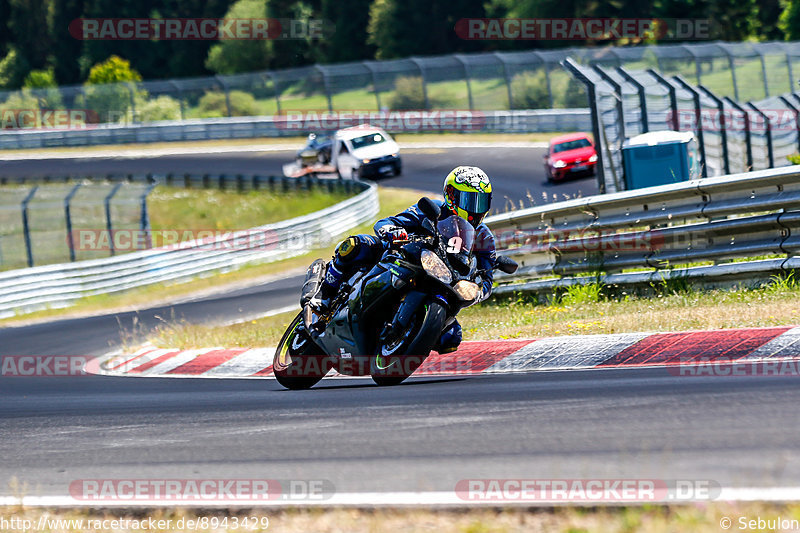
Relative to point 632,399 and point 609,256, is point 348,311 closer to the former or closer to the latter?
point 632,399

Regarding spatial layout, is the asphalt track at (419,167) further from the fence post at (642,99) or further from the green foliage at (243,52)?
the green foliage at (243,52)

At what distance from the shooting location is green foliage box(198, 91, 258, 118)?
166ft

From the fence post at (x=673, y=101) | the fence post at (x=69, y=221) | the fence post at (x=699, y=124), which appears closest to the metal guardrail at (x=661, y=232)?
the fence post at (x=673, y=101)

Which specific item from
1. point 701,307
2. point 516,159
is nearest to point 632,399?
point 701,307

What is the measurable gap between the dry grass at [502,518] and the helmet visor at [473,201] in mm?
3357

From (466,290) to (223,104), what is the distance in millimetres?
45951

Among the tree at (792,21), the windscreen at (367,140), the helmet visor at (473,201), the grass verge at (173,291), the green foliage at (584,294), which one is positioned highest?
the tree at (792,21)

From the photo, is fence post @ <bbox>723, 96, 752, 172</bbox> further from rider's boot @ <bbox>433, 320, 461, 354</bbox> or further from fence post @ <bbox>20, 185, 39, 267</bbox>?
fence post @ <bbox>20, 185, 39, 267</bbox>

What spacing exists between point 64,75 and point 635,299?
104 meters

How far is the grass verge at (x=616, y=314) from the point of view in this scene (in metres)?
7.73

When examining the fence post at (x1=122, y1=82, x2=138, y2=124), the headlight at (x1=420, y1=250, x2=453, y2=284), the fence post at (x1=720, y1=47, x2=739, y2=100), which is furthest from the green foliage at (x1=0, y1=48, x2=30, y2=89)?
the headlight at (x1=420, y1=250, x2=453, y2=284)

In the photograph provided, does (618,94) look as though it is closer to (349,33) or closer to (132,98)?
(132,98)

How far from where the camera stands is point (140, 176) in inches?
1554

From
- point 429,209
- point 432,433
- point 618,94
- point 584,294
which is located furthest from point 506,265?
point 618,94
